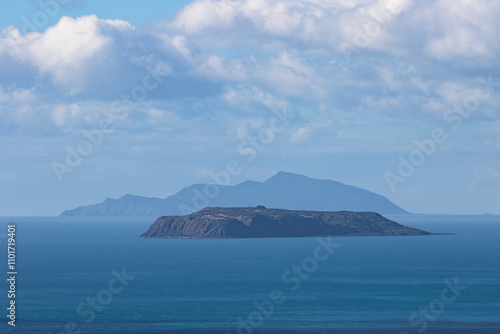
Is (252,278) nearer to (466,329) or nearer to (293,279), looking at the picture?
(293,279)

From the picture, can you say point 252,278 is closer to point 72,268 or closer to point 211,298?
point 211,298

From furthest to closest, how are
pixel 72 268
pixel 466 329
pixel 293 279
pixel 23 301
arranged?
pixel 72 268, pixel 293 279, pixel 23 301, pixel 466 329

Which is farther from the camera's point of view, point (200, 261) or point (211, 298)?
point (200, 261)

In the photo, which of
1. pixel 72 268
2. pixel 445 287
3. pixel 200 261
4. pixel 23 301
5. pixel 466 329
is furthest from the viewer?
pixel 200 261

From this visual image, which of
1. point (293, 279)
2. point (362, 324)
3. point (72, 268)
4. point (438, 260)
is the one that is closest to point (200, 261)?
point (72, 268)

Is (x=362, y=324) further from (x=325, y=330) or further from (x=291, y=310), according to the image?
(x=291, y=310)

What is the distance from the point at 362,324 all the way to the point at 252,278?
55939 mm

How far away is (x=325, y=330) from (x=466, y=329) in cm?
1750

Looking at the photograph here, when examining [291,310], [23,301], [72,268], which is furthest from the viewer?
[72,268]

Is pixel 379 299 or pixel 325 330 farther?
pixel 379 299

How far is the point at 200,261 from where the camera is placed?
190875 millimetres

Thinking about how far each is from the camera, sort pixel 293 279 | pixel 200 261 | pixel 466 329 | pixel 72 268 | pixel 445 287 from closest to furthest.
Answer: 1. pixel 466 329
2. pixel 445 287
3. pixel 293 279
4. pixel 72 268
5. pixel 200 261

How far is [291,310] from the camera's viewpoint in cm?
10669

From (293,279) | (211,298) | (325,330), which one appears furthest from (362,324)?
(293,279)
